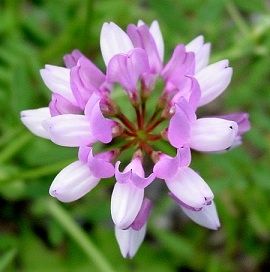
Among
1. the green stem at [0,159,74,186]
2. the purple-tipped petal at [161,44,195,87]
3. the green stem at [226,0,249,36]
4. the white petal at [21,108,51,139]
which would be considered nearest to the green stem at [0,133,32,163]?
the green stem at [0,159,74,186]

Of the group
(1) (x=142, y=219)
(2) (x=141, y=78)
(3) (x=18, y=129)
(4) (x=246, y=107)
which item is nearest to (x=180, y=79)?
(2) (x=141, y=78)

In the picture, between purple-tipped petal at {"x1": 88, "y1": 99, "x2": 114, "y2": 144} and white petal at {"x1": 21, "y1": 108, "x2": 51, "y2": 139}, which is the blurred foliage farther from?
purple-tipped petal at {"x1": 88, "y1": 99, "x2": 114, "y2": 144}

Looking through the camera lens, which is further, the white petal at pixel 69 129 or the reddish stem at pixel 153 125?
the reddish stem at pixel 153 125

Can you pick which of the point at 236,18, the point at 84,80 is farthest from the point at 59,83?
the point at 236,18

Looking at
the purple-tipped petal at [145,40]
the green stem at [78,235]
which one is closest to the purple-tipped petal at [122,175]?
the purple-tipped petal at [145,40]

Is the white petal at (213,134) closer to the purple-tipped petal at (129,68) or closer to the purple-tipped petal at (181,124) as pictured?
the purple-tipped petal at (181,124)

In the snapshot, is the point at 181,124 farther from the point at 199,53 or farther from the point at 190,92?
the point at 199,53
